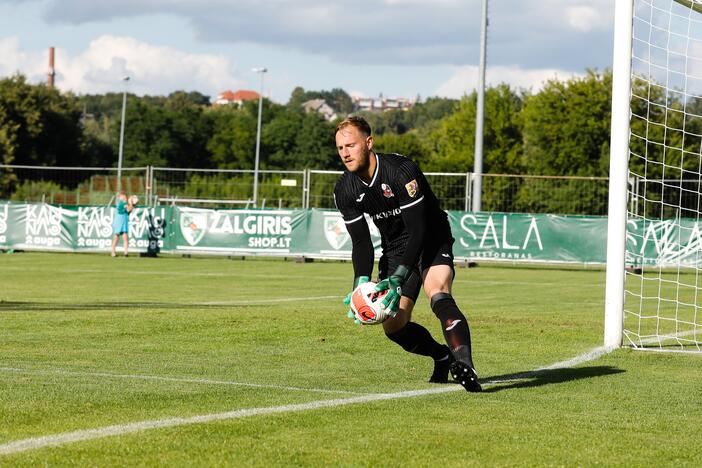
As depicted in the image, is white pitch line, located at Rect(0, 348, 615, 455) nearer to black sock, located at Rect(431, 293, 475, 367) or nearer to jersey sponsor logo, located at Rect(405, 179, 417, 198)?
black sock, located at Rect(431, 293, 475, 367)

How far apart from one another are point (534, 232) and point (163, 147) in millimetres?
77577

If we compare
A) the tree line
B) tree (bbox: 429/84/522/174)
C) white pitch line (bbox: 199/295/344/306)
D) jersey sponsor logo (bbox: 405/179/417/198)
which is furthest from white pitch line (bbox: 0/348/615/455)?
tree (bbox: 429/84/522/174)

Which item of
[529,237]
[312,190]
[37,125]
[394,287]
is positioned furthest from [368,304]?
[37,125]

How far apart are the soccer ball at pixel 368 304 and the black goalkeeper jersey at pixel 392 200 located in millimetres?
518

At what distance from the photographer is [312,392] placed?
24.6 ft

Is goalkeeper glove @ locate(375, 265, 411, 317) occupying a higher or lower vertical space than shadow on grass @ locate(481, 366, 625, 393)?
higher

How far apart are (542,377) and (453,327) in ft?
4.35

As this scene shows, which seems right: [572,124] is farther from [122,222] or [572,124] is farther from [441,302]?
[441,302]

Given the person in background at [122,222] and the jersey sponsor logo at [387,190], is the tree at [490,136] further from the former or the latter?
the jersey sponsor logo at [387,190]

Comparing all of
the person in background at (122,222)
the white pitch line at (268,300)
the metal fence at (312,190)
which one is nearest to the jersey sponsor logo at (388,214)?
the white pitch line at (268,300)

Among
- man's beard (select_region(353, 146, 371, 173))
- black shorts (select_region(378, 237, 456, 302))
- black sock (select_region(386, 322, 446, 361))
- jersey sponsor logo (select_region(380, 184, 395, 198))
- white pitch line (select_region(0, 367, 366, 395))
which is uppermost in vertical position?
man's beard (select_region(353, 146, 371, 173))

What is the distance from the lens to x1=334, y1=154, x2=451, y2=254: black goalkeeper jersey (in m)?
7.67

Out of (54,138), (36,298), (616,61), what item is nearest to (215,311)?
(36,298)

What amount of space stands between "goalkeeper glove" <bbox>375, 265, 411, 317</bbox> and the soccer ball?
29 mm
